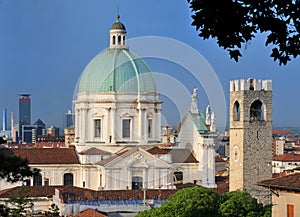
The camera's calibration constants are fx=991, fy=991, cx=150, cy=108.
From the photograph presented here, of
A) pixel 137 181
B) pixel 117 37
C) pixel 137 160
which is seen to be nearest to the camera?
pixel 137 160

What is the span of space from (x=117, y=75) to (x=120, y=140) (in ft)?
12.9

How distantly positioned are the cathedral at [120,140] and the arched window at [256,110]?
7.57 metres

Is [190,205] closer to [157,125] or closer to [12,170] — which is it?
[12,170]

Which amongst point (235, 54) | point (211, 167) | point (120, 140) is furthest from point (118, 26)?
point (235, 54)

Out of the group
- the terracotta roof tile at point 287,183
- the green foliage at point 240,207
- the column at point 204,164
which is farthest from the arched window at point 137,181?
the terracotta roof tile at point 287,183

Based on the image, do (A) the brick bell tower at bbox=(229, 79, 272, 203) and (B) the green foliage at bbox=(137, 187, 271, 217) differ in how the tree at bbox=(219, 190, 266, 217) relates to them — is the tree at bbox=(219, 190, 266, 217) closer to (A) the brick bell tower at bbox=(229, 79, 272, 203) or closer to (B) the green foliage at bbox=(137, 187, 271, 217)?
(B) the green foliage at bbox=(137, 187, 271, 217)

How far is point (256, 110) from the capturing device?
51.1 metres

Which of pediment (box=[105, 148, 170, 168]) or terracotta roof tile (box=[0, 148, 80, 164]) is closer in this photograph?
pediment (box=[105, 148, 170, 168])

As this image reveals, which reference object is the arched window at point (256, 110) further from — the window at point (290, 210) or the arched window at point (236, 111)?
the window at point (290, 210)

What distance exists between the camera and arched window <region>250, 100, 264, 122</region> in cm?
5059

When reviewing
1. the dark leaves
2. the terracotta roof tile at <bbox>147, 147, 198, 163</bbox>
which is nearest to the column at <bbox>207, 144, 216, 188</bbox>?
the terracotta roof tile at <bbox>147, 147, 198, 163</bbox>

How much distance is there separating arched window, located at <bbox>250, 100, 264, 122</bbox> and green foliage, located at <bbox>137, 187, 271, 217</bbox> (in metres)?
12.0

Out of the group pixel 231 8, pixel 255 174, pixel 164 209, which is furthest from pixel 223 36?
pixel 255 174

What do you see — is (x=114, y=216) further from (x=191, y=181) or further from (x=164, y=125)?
(x=164, y=125)
